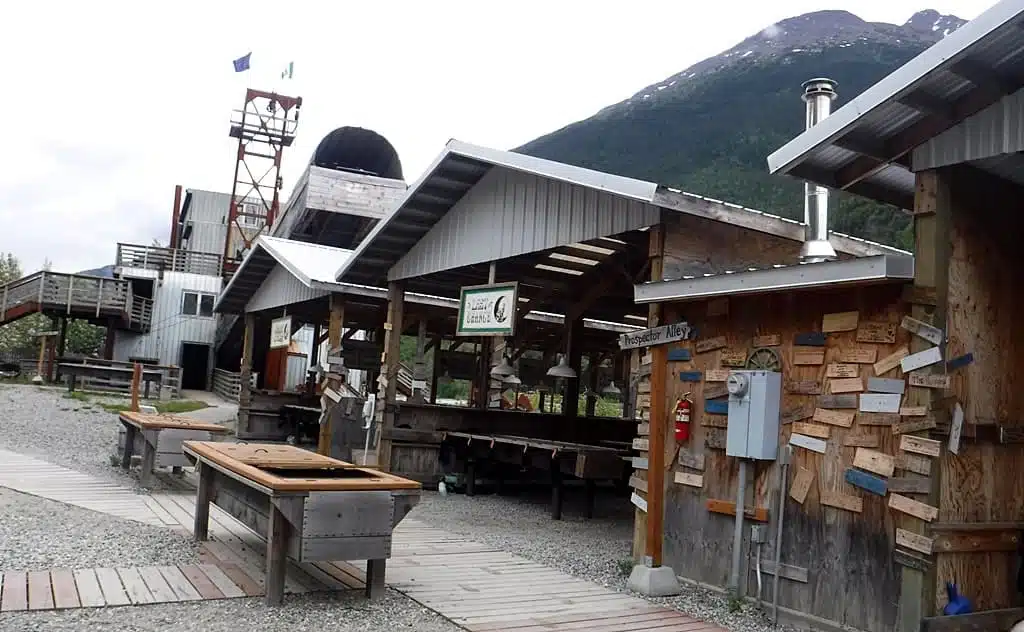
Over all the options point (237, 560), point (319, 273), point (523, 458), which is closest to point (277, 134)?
point (319, 273)

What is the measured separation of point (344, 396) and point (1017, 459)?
987 centimetres

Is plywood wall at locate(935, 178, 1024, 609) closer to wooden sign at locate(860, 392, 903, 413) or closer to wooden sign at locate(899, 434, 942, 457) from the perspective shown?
wooden sign at locate(899, 434, 942, 457)

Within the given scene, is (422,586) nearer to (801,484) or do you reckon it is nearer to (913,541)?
(801,484)

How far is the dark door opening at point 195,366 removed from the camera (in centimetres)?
3331

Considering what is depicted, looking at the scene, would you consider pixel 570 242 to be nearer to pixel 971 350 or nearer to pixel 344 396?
pixel 971 350

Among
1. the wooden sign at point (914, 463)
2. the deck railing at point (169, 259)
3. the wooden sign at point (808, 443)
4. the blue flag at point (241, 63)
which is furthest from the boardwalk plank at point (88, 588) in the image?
the blue flag at point (241, 63)

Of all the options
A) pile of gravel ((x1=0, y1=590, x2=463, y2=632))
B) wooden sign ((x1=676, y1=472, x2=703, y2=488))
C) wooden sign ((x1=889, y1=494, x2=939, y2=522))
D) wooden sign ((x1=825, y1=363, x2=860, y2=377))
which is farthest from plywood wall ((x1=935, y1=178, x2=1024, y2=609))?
pile of gravel ((x1=0, y1=590, x2=463, y2=632))

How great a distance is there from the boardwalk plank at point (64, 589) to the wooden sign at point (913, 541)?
503cm

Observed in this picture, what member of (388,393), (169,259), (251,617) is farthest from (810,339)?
(169,259)

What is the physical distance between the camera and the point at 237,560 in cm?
687

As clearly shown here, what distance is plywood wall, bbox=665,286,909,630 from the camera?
5547 mm

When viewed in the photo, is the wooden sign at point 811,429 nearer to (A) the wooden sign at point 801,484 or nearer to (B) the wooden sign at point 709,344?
(A) the wooden sign at point 801,484

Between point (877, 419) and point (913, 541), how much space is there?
797 mm

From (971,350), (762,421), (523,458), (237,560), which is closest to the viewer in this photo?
(971,350)
